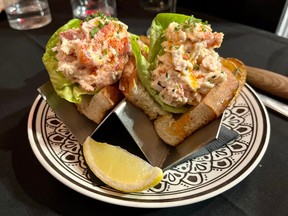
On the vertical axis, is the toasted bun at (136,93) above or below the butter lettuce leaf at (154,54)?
below

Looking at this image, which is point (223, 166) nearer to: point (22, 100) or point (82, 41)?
point (82, 41)

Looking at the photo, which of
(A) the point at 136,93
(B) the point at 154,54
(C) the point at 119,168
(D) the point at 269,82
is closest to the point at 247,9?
(D) the point at 269,82

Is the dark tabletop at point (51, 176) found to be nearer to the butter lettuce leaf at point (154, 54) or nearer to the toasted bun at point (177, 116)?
the toasted bun at point (177, 116)

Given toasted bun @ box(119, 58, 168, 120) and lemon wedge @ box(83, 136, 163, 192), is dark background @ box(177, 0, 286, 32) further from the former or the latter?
lemon wedge @ box(83, 136, 163, 192)

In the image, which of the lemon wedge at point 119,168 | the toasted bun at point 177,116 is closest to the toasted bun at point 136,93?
the toasted bun at point 177,116

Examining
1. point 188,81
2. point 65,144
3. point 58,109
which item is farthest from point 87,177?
point 188,81

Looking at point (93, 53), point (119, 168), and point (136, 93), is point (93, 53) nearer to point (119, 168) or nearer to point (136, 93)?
point (136, 93)
